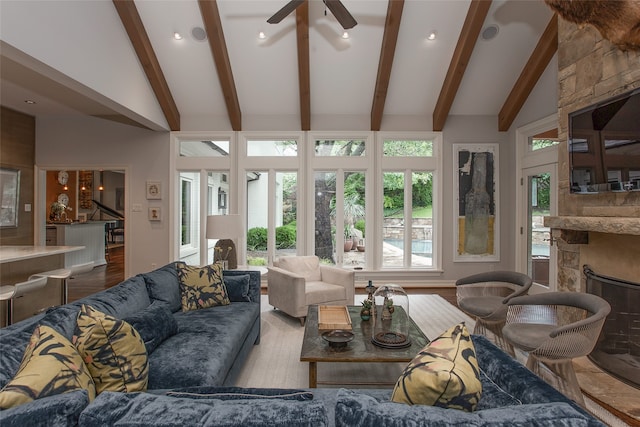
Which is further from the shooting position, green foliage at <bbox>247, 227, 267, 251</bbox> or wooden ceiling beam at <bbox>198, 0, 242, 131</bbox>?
green foliage at <bbox>247, 227, 267, 251</bbox>

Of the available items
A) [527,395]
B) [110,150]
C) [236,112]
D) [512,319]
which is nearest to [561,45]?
[512,319]

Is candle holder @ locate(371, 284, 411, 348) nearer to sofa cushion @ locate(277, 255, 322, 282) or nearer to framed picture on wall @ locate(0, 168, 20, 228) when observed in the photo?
sofa cushion @ locate(277, 255, 322, 282)

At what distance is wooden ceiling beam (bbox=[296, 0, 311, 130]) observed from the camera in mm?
4328

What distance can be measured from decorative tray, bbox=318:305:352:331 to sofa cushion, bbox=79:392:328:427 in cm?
159

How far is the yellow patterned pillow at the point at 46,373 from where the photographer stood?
3.58 feet

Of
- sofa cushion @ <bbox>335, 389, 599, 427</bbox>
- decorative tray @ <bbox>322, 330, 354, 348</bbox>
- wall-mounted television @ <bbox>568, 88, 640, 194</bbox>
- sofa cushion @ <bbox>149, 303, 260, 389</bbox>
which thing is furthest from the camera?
wall-mounted television @ <bbox>568, 88, 640, 194</bbox>

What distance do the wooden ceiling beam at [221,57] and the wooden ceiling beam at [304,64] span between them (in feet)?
3.35

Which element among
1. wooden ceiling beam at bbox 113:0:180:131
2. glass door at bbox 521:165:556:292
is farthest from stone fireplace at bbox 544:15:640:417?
wooden ceiling beam at bbox 113:0:180:131

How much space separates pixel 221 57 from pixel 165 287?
132 inches

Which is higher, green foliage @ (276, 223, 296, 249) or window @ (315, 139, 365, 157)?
window @ (315, 139, 365, 157)

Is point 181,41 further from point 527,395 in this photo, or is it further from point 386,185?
point 527,395

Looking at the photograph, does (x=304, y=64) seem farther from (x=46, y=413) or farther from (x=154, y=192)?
(x=46, y=413)

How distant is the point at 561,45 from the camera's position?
353 cm

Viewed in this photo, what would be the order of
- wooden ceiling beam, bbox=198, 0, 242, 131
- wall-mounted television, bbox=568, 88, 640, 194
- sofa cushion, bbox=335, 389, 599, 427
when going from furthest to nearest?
wooden ceiling beam, bbox=198, 0, 242, 131
wall-mounted television, bbox=568, 88, 640, 194
sofa cushion, bbox=335, 389, 599, 427
